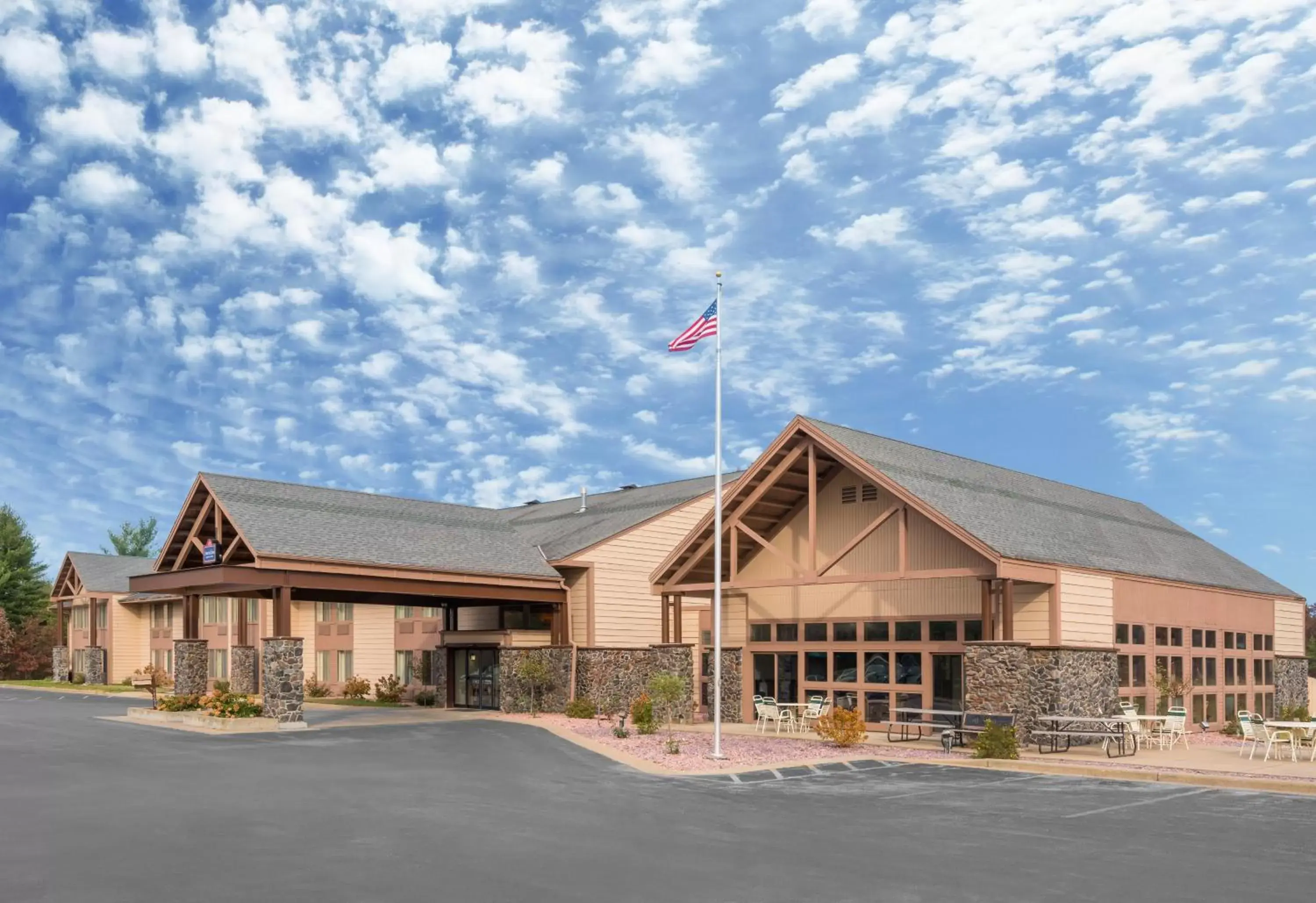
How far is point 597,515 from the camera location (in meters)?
42.0

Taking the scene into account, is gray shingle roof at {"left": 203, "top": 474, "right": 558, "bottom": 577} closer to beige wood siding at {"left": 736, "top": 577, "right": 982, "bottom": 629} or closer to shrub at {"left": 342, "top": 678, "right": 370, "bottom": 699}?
beige wood siding at {"left": 736, "top": 577, "right": 982, "bottom": 629}

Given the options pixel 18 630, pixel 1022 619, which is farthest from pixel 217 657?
pixel 1022 619

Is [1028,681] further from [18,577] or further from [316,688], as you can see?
[18,577]

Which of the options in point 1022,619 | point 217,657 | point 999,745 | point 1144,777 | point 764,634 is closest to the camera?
point 1144,777

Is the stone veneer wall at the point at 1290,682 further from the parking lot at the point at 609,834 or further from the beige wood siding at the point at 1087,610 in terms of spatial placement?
the parking lot at the point at 609,834

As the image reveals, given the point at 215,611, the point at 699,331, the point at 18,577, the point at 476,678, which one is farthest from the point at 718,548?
the point at 18,577

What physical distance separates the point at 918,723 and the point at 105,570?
56504 millimetres

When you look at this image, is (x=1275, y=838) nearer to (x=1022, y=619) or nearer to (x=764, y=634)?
(x=1022, y=619)

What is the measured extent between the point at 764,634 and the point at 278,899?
22762mm

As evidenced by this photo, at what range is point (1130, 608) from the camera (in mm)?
28531

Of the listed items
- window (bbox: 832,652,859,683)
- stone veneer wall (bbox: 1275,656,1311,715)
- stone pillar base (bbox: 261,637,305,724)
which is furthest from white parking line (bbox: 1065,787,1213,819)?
stone pillar base (bbox: 261,637,305,724)

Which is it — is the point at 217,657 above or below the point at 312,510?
below

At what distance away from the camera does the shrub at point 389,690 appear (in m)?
42.7

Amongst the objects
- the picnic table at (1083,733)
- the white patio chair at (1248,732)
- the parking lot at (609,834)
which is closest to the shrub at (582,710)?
the parking lot at (609,834)
